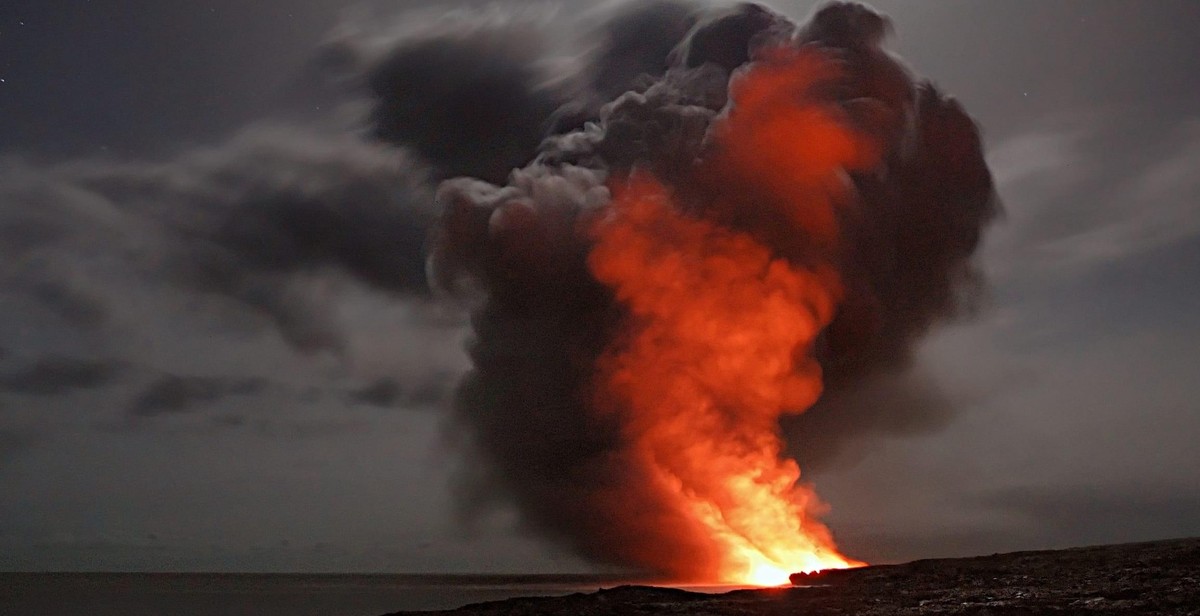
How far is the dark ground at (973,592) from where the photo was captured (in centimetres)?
3931

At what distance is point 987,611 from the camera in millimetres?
38500

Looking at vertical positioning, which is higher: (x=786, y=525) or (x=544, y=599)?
(x=786, y=525)

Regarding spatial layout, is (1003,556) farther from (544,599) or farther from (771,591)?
(544,599)

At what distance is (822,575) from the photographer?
171ft

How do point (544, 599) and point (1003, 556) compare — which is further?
point (1003, 556)

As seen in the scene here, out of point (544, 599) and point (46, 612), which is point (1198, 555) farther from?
point (46, 612)

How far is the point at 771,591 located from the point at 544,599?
1109 cm

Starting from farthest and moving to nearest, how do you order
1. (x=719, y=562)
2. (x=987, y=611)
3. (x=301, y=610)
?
(x=301, y=610) < (x=719, y=562) < (x=987, y=611)

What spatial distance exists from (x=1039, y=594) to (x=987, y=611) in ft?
16.8

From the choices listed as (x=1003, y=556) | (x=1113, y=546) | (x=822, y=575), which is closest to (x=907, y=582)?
(x=822, y=575)

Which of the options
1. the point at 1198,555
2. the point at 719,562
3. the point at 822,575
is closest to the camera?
the point at 1198,555

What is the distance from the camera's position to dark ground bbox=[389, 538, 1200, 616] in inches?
1548

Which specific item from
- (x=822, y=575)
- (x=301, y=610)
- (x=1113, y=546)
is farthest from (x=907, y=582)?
(x=301, y=610)

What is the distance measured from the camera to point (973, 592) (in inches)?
1737
